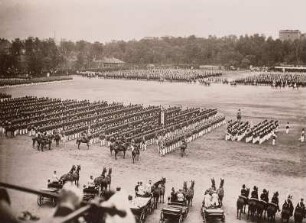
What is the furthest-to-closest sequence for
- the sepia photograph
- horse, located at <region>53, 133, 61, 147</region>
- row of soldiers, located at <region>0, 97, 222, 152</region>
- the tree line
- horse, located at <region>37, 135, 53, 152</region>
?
the tree line, row of soldiers, located at <region>0, 97, 222, 152</region>, horse, located at <region>53, 133, 61, 147</region>, horse, located at <region>37, 135, 53, 152</region>, the sepia photograph

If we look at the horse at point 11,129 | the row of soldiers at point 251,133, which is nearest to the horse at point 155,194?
the row of soldiers at point 251,133


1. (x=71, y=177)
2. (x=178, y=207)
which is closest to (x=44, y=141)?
(x=71, y=177)

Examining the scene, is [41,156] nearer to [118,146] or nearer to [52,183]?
[118,146]

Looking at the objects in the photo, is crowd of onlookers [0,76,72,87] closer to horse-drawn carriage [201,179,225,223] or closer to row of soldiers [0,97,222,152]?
row of soldiers [0,97,222,152]

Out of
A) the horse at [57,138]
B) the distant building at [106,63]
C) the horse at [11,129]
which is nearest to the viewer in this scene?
the horse at [57,138]

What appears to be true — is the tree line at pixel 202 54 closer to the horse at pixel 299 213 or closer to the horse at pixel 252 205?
the horse at pixel 252 205

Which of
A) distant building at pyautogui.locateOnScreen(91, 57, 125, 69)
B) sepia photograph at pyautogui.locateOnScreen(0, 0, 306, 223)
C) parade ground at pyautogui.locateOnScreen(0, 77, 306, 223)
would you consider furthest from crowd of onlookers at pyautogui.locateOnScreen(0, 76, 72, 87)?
distant building at pyautogui.locateOnScreen(91, 57, 125, 69)

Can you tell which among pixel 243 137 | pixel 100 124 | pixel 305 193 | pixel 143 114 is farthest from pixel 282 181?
pixel 143 114

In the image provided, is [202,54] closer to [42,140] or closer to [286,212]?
[42,140]
